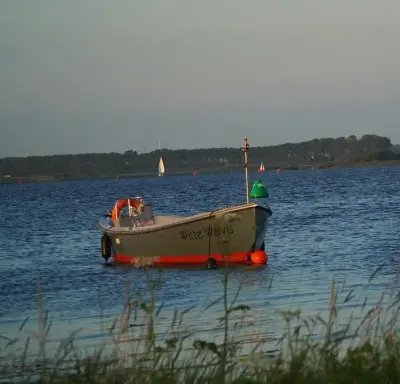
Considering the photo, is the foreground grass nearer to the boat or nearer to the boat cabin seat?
the boat

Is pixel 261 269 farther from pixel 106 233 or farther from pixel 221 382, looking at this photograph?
pixel 221 382

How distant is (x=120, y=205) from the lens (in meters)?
28.8

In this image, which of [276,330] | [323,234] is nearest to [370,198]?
[323,234]

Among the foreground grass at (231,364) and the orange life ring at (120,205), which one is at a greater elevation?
the foreground grass at (231,364)

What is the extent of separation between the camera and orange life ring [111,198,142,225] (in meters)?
28.4

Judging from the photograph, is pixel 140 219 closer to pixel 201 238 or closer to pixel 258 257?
pixel 201 238

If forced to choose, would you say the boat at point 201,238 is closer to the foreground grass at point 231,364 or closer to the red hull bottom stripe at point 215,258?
the red hull bottom stripe at point 215,258

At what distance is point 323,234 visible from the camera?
3525cm

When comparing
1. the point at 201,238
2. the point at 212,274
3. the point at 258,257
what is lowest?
the point at 212,274

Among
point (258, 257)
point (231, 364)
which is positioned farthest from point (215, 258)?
point (231, 364)

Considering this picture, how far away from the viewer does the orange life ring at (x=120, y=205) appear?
28.4 metres

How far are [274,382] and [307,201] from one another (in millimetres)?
58683

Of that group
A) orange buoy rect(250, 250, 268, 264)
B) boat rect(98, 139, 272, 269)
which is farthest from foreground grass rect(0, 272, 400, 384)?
orange buoy rect(250, 250, 268, 264)

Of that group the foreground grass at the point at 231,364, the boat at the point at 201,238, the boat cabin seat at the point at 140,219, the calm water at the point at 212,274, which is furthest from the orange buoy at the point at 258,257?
the foreground grass at the point at 231,364
